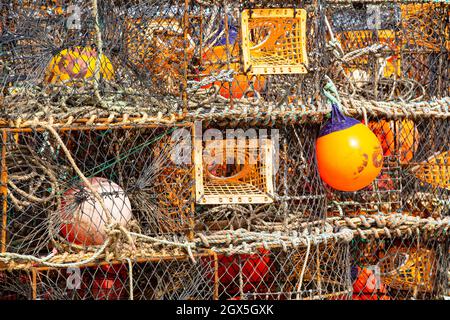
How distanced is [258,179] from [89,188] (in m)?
1.08

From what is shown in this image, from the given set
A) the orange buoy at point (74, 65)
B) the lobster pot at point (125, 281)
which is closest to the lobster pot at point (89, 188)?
the lobster pot at point (125, 281)

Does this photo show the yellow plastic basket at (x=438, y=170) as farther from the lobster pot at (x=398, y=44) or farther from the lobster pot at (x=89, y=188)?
the lobster pot at (x=89, y=188)

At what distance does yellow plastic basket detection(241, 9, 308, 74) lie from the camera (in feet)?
13.1

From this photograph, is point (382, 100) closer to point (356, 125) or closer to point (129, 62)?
point (356, 125)

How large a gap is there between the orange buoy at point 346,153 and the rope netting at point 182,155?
3 centimetres

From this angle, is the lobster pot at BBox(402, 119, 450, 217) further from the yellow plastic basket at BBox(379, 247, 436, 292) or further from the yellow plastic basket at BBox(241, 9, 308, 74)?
the yellow plastic basket at BBox(241, 9, 308, 74)

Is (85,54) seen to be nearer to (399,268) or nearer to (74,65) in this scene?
(74,65)

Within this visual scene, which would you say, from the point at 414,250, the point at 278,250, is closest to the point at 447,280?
the point at 414,250

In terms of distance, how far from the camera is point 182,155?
13.1 ft

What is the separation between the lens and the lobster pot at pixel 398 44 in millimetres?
4977

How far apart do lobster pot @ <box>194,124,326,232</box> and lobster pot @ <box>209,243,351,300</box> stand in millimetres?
194

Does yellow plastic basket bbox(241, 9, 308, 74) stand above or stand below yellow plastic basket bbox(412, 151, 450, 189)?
above

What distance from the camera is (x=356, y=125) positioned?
4.23 meters

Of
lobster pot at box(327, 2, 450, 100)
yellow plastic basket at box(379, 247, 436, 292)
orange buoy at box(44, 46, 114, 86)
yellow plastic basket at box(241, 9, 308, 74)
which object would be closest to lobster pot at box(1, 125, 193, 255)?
orange buoy at box(44, 46, 114, 86)
